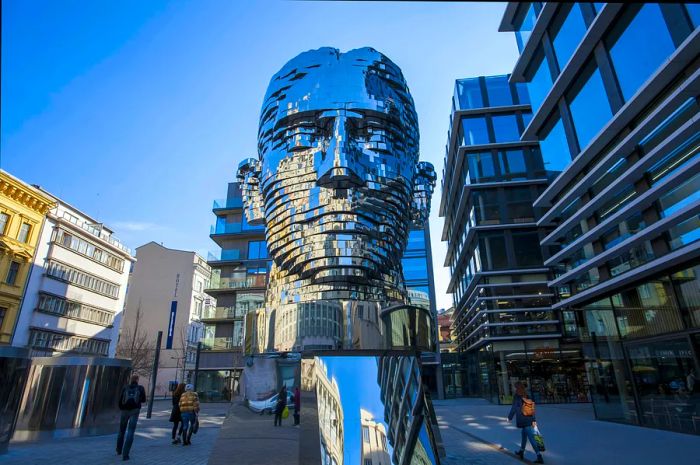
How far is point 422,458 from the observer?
3455 mm

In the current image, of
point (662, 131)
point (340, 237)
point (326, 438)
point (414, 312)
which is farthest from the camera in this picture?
point (662, 131)

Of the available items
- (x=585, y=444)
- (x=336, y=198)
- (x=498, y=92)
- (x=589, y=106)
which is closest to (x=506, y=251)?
(x=498, y=92)

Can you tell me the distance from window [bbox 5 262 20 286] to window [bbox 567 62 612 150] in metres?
38.6

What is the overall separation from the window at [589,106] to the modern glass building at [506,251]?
11760 mm

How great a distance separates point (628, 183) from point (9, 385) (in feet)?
55.7

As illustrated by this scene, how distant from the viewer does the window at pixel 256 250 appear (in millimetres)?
39769

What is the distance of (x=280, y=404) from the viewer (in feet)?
13.3

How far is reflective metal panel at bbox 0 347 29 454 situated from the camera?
27.1 ft

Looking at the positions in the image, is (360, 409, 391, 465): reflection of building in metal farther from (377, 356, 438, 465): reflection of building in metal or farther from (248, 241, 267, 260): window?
(248, 241, 267, 260): window

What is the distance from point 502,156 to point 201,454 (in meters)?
28.5

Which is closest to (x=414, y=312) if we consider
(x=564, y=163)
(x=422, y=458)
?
(x=422, y=458)

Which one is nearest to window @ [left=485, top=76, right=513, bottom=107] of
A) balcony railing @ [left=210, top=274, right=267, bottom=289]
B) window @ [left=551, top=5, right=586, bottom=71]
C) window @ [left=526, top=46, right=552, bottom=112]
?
window @ [left=526, top=46, right=552, bottom=112]

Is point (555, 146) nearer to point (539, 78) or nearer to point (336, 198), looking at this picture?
point (539, 78)

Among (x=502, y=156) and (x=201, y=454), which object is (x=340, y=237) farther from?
(x=502, y=156)
